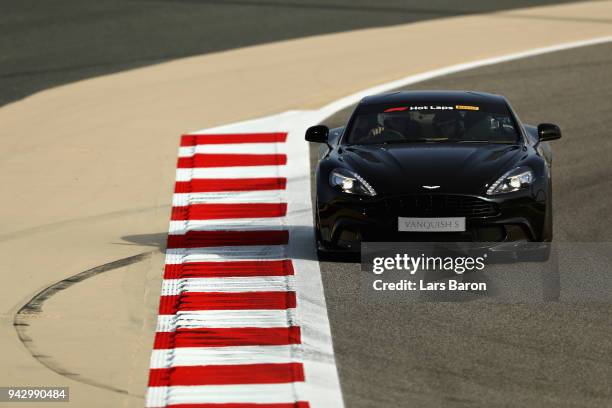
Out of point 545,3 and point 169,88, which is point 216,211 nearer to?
point 169,88

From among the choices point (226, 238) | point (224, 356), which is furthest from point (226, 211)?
point (224, 356)

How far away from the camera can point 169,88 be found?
2080 cm

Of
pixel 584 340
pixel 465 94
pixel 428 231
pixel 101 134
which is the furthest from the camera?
pixel 101 134

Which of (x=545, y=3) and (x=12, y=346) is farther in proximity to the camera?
(x=545, y=3)

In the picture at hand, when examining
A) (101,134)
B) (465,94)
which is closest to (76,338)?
(465,94)

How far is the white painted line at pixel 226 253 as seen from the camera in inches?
499

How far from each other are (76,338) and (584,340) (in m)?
3.64

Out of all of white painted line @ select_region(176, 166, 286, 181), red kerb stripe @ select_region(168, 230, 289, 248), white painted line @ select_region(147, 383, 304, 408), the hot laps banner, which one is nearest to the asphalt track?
white painted line @ select_region(176, 166, 286, 181)

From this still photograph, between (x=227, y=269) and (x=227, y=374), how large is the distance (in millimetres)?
2887

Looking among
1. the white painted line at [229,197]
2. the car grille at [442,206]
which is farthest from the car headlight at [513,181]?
the white painted line at [229,197]

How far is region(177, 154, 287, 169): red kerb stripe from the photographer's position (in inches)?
645

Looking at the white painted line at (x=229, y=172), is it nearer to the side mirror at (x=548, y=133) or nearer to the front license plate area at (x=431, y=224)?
the side mirror at (x=548, y=133)

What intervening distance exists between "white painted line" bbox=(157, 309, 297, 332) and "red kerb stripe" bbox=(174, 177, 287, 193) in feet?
14.2

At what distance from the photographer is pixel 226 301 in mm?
11305
